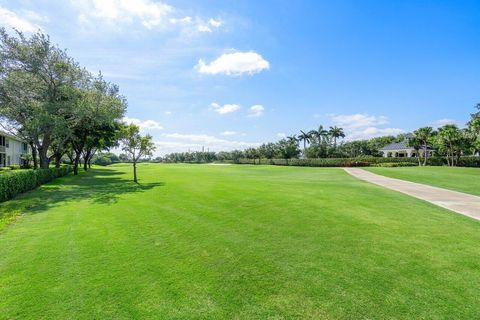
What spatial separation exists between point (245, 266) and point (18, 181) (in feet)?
48.4

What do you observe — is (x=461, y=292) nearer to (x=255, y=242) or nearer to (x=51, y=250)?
(x=255, y=242)

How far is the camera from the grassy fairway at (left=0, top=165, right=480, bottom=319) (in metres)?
3.37

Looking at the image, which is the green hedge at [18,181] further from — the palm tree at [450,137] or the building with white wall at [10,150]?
the palm tree at [450,137]

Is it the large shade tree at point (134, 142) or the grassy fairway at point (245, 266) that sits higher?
the large shade tree at point (134, 142)

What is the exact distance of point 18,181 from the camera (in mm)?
13461

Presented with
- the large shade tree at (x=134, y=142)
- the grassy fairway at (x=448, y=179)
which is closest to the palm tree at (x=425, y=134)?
the grassy fairway at (x=448, y=179)

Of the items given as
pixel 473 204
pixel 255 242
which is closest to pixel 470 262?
pixel 255 242

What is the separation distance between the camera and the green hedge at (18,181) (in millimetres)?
11811

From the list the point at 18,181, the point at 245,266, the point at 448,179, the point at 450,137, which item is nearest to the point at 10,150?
the point at 18,181

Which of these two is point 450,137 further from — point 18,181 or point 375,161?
point 18,181

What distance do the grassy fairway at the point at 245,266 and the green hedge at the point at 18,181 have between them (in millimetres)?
5603

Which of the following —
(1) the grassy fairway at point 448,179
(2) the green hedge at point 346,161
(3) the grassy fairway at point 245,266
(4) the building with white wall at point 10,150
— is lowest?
(1) the grassy fairway at point 448,179

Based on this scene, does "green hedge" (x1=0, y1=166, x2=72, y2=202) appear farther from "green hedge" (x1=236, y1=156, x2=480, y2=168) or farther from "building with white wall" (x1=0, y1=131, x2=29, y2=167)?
"green hedge" (x1=236, y1=156, x2=480, y2=168)

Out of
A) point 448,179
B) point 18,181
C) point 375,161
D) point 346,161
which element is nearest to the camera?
point 18,181
